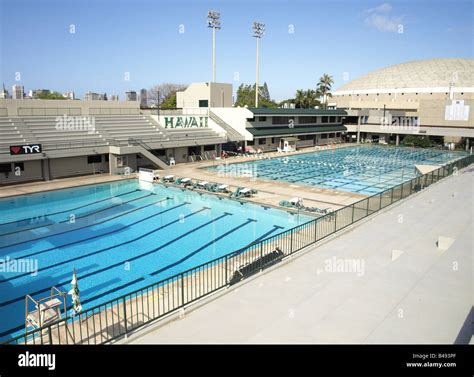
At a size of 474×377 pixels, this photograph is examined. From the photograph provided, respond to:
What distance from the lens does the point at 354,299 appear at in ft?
33.7

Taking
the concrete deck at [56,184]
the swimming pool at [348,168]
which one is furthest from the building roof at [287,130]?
the concrete deck at [56,184]

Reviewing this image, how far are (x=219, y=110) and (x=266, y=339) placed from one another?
4271cm

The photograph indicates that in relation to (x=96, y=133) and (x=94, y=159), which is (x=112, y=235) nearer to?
(x=94, y=159)

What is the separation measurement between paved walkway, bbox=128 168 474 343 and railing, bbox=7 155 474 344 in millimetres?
666

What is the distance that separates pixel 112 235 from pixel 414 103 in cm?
6371

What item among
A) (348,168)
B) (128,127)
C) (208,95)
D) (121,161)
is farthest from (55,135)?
(348,168)

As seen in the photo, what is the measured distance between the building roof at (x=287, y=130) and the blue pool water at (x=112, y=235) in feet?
71.7

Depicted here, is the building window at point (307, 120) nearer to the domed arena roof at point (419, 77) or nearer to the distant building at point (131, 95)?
the distant building at point (131, 95)

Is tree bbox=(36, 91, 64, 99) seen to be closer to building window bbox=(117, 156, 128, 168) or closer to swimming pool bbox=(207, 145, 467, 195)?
building window bbox=(117, 156, 128, 168)
